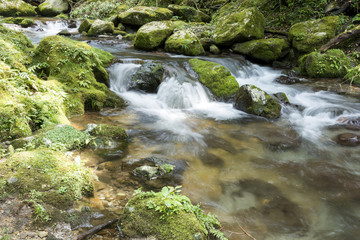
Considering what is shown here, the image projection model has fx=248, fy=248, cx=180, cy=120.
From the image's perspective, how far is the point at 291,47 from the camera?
13.4 m

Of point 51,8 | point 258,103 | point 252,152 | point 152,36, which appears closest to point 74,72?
point 252,152

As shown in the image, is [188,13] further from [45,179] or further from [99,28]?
[45,179]

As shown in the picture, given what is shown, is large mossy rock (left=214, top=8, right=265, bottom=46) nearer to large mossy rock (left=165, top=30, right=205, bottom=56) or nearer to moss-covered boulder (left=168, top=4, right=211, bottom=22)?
large mossy rock (left=165, top=30, right=205, bottom=56)

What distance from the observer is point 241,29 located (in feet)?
42.6

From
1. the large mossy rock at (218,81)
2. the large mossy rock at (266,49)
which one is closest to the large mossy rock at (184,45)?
the large mossy rock at (266,49)

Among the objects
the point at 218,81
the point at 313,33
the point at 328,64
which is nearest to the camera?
the point at 218,81

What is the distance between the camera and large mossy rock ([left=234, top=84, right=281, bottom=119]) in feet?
26.3

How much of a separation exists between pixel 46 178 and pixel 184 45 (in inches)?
422

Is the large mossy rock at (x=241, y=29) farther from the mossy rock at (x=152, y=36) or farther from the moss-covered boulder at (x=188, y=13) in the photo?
the moss-covered boulder at (x=188, y=13)

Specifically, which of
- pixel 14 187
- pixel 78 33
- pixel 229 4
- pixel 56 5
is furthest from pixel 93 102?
pixel 56 5

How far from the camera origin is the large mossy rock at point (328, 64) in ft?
36.7

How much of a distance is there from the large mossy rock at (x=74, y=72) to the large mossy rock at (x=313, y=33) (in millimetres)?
10138

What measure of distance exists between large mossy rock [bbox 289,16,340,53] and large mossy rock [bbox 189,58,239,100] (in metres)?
5.72

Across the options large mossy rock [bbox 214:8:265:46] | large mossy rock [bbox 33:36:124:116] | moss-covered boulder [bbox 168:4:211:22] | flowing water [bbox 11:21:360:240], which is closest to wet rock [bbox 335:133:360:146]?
flowing water [bbox 11:21:360:240]
